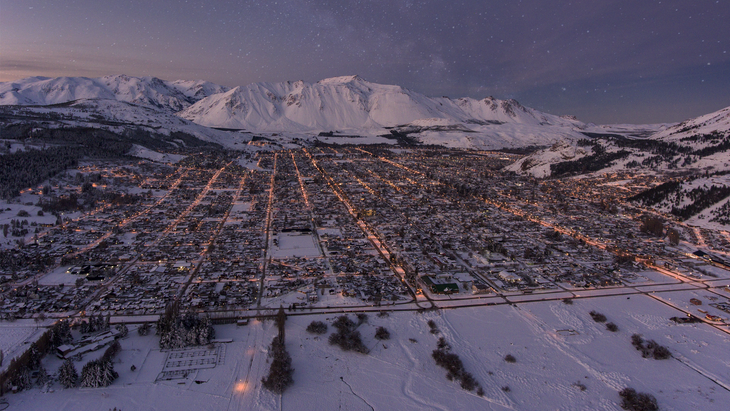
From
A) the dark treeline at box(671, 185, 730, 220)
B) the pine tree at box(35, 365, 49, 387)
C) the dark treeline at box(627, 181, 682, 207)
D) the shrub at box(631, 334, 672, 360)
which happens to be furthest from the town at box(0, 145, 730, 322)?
the shrub at box(631, 334, 672, 360)

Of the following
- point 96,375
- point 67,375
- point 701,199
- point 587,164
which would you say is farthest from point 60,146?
point 587,164

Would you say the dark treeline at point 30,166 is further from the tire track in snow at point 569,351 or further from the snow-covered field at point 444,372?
the tire track in snow at point 569,351

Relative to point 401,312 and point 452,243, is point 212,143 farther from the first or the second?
point 401,312

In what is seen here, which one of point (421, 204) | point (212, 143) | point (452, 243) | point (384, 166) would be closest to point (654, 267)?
point (452, 243)

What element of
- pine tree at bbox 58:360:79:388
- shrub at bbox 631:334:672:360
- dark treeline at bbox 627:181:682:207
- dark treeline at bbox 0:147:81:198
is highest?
dark treeline at bbox 627:181:682:207

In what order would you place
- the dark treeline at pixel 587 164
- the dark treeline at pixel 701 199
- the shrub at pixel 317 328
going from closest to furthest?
the shrub at pixel 317 328
the dark treeline at pixel 701 199
the dark treeline at pixel 587 164

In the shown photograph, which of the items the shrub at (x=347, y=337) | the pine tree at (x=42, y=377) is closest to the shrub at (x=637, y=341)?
the shrub at (x=347, y=337)

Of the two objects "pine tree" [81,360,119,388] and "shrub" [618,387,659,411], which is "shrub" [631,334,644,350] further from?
"pine tree" [81,360,119,388]
